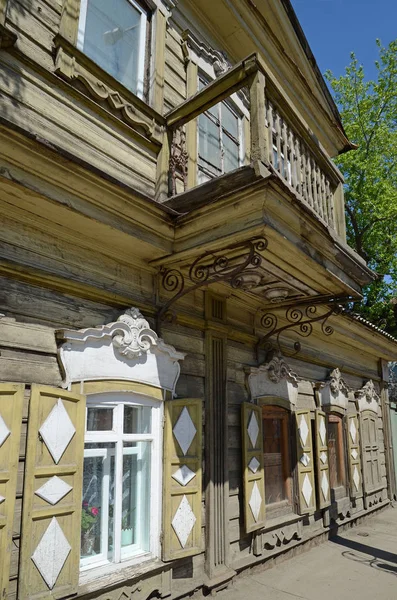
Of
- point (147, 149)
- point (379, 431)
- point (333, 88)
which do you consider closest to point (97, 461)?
point (147, 149)

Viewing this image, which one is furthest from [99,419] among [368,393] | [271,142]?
[368,393]

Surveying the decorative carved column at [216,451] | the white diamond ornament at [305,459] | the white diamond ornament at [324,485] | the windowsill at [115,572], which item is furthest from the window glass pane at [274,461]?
the windowsill at [115,572]

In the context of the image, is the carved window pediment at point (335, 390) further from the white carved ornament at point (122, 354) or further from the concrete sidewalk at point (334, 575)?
the white carved ornament at point (122, 354)

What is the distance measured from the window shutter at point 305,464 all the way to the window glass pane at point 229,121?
3.98 meters

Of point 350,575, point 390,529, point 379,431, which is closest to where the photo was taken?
point 350,575

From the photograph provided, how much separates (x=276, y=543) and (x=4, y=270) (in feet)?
14.7

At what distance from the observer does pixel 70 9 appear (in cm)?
389

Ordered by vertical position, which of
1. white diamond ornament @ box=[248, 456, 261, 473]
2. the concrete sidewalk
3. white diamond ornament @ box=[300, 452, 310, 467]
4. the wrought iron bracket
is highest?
the wrought iron bracket

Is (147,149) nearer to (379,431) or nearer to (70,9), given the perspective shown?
(70,9)

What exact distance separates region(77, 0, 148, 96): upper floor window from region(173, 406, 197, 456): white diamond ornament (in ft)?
10.6

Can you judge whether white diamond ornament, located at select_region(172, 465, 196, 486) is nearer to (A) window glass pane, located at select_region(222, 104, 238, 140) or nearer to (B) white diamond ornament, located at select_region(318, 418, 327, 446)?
(B) white diamond ornament, located at select_region(318, 418, 327, 446)

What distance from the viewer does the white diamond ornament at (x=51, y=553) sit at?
2.83m

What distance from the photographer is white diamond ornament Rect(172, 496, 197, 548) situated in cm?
382

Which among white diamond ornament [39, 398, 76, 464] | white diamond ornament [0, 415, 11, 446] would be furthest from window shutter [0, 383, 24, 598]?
white diamond ornament [39, 398, 76, 464]
